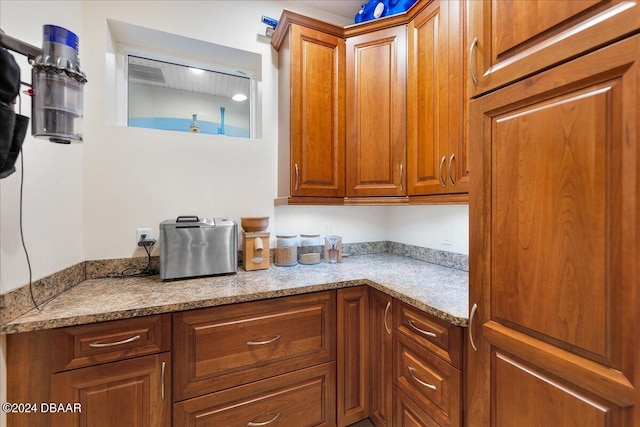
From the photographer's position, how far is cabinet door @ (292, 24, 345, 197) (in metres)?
1.72

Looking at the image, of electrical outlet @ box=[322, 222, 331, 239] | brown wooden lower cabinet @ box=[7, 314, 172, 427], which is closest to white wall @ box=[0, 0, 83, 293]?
brown wooden lower cabinet @ box=[7, 314, 172, 427]

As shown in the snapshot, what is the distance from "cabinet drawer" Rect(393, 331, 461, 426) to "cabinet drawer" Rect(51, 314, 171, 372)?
3.51ft

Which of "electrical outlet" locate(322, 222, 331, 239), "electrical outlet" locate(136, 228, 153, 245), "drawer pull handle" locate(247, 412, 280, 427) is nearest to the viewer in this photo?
A: "drawer pull handle" locate(247, 412, 280, 427)

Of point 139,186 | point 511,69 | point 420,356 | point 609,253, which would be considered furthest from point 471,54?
point 139,186

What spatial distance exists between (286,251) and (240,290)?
1.81 ft

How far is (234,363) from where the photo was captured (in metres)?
1.25

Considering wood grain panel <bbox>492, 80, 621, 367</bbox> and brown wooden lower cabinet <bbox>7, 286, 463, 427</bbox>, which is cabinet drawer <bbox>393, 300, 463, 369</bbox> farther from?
wood grain panel <bbox>492, 80, 621, 367</bbox>

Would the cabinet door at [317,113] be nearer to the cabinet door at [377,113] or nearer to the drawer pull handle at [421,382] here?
the cabinet door at [377,113]

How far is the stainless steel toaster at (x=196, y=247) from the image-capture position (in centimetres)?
145

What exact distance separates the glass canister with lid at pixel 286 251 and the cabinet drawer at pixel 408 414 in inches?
36.9

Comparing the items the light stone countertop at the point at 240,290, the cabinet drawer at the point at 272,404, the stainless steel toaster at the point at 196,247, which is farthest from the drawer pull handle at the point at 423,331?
the stainless steel toaster at the point at 196,247

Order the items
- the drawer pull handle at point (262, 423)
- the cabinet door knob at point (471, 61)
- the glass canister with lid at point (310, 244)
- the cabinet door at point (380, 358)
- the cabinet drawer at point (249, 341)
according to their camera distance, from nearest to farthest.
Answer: the cabinet door knob at point (471, 61) < the cabinet drawer at point (249, 341) < the drawer pull handle at point (262, 423) < the cabinet door at point (380, 358) < the glass canister with lid at point (310, 244)

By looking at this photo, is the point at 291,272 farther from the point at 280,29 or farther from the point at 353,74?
the point at 280,29

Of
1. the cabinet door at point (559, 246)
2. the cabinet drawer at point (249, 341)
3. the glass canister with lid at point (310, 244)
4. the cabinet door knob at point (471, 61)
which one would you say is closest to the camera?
the cabinet door at point (559, 246)
